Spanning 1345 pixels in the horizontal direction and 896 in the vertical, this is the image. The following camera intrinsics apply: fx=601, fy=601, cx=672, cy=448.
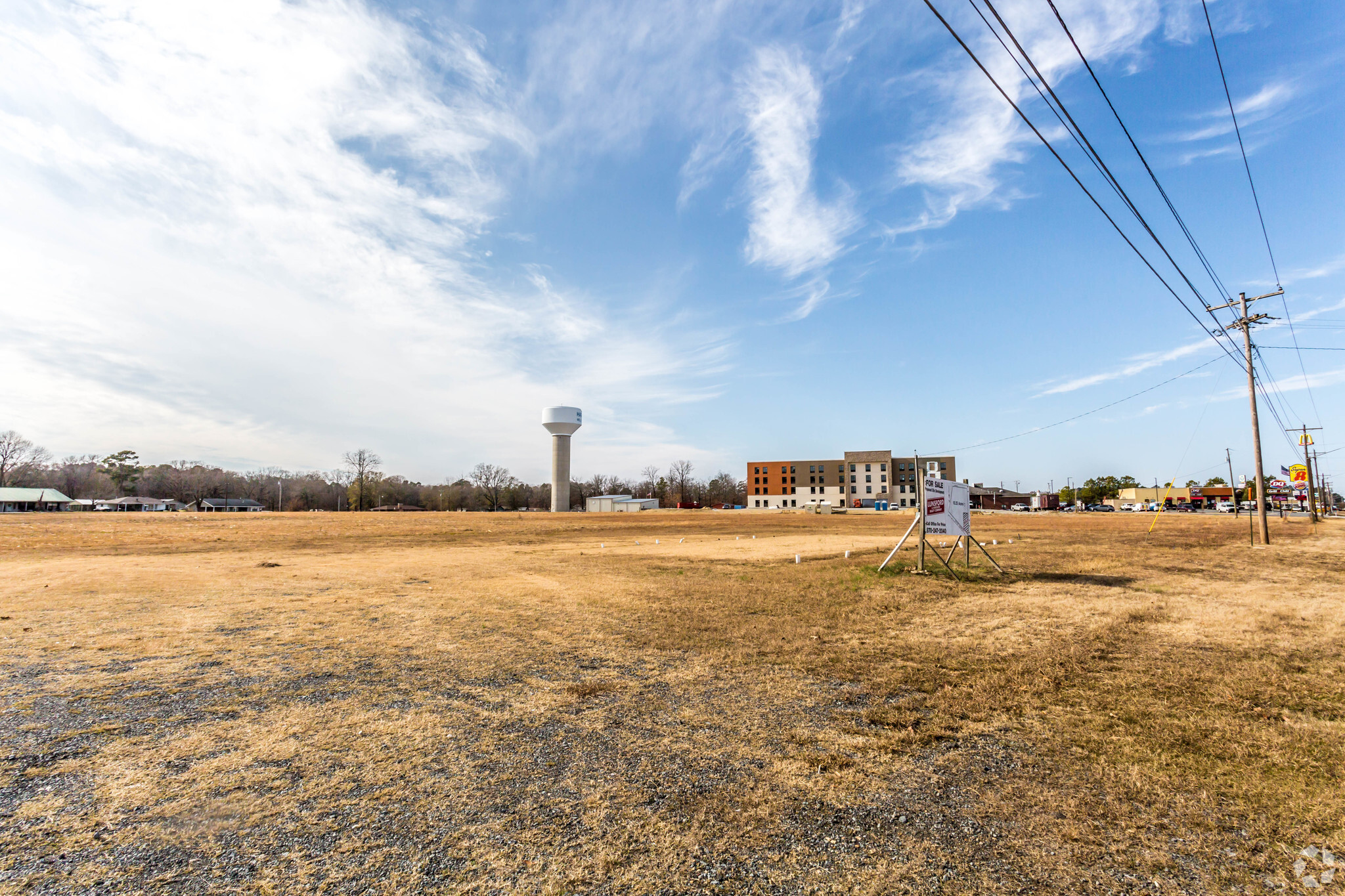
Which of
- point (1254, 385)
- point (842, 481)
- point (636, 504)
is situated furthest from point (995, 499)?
point (1254, 385)

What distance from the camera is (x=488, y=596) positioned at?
1359 cm

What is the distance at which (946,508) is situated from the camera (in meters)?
17.7

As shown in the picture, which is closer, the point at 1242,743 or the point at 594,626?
the point at 1242,743

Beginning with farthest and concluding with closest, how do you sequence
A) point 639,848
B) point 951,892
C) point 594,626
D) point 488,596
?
point 488,596 → point 594,626 → point 639,848 → point 951,892

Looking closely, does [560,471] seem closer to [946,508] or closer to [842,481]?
[842,481]

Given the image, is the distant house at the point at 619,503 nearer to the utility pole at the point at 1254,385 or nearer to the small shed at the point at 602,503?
the small shed at the point at 602,503

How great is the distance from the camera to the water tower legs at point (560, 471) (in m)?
109

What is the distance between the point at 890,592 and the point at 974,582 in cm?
301

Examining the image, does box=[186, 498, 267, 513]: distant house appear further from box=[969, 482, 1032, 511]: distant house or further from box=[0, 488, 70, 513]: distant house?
box=[969, 482, 1032, 511]: distant house

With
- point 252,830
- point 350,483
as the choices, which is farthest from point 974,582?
point 350,483

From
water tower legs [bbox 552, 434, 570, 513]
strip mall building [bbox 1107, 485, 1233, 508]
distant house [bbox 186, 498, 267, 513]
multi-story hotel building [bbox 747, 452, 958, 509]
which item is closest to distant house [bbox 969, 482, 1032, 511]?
multi-story hotel building [bbox 747, 452, 958, 509]

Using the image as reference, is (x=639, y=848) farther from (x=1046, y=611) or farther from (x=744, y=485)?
(x=744, y=485)

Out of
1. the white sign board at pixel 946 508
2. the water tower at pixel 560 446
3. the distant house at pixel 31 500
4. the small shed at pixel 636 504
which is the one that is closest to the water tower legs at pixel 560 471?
the water tower at pixel 560 446

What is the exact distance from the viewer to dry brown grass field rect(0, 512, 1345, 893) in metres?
3.55
